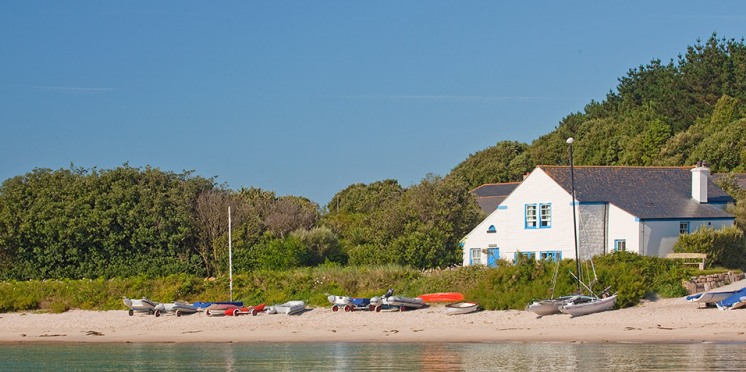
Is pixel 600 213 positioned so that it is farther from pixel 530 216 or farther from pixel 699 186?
pixel 699 186

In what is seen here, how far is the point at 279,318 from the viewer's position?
122ft

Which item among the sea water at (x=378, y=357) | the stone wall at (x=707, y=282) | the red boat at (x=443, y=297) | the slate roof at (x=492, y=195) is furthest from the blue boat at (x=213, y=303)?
the slate roof at (x=492, y=195)

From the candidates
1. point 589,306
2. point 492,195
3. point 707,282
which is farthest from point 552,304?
point 492,195

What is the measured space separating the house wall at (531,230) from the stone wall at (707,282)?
7.39 meters

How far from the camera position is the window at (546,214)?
4412 cm

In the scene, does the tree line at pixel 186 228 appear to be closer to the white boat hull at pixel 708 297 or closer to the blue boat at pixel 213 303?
the blue boat at pixel 213 303

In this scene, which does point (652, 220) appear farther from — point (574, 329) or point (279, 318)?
point (279, 318)

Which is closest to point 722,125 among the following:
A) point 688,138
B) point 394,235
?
point 688,138

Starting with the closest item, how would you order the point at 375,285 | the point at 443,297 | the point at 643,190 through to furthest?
1. the point at 443,297
2. the point at 375,285
3. the point at 643,190

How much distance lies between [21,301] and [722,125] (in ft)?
187

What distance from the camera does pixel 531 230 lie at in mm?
44688

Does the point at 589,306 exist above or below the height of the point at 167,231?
below

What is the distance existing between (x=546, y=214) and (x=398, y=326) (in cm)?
1166

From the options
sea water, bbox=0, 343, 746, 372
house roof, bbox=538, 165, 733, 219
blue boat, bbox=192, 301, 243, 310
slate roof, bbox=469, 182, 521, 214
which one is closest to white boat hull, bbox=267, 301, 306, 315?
blue boat, bbox=192, 301, 243, 310
